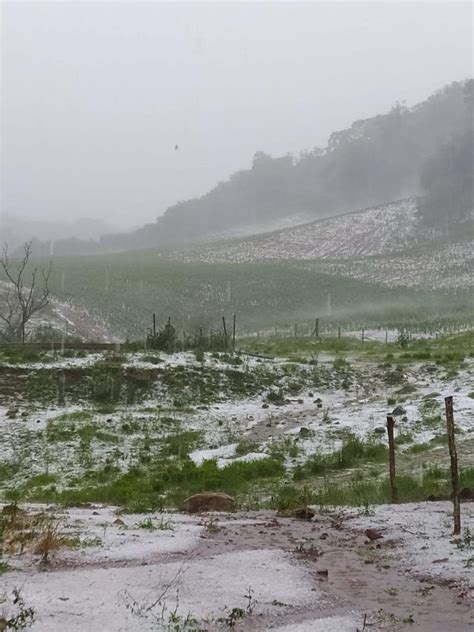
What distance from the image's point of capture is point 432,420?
17.0m

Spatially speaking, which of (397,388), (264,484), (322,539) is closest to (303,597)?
(322,539)

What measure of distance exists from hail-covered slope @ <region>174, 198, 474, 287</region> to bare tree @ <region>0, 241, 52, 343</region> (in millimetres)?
44560

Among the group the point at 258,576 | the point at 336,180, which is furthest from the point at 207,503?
the point at 336,180

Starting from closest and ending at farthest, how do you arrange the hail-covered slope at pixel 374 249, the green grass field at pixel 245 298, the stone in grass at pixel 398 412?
the stone in grass at pixel 398 412, the green grass field at pixel 245 298, the hail-covered slope at pixel 374 249

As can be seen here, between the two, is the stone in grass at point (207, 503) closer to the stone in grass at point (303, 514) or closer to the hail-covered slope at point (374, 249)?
the stone in grass at point (303, 514)

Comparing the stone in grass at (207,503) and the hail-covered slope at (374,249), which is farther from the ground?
the hail-covered slope at (374,249)

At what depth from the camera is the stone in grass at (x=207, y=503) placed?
999cm

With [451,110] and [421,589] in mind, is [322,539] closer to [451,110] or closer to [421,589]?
[421,589]

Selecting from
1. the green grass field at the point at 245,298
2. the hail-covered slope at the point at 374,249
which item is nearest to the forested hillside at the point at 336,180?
the hail-covered slope at the point at 374,249

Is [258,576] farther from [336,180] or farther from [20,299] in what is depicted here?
[336,180]

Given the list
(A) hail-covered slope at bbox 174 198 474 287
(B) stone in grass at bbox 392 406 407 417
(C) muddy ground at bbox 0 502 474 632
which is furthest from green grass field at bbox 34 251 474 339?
(C) muddy ground at bbox 0 502 474 632

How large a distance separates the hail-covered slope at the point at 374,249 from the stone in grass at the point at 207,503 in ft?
256

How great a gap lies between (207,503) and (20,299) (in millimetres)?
23859

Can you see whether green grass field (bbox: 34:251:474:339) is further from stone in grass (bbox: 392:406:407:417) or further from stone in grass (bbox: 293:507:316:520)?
stone in grass (bbox: 293:507:316:520)
